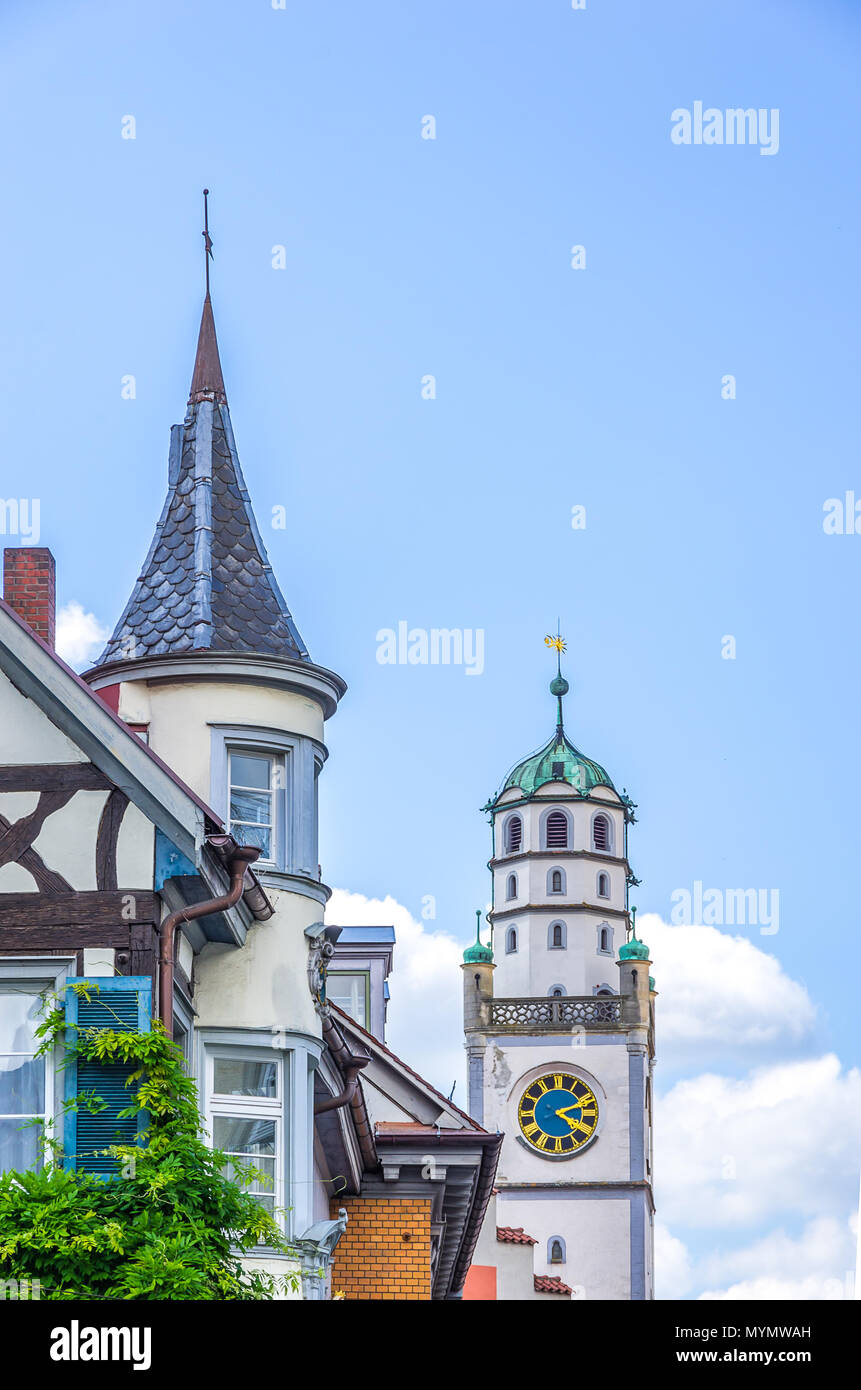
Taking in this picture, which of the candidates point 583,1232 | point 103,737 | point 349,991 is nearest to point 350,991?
point 349,991

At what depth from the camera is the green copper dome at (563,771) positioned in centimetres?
10819

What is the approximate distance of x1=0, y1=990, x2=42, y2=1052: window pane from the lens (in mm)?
14031

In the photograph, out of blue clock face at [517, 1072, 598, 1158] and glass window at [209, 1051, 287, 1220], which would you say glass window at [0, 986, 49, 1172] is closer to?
glass window at [209, 1051, 287, 1220]

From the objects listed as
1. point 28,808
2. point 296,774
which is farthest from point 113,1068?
point 296,774

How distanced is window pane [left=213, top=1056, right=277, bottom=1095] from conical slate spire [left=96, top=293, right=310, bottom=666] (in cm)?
305

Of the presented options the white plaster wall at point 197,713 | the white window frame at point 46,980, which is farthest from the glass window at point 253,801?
the white window frame at point 46,980

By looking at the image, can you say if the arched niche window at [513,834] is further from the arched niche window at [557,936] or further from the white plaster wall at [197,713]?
the white plaster wall at [197,713]

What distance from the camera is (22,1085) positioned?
548 inches

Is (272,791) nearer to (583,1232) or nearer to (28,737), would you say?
(28,737)

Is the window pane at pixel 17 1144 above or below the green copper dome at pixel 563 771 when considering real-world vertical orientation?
below

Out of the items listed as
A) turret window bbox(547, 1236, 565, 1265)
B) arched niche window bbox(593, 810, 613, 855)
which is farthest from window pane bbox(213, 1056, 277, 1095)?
arched niche window bbox(593, 810, 613, 855)

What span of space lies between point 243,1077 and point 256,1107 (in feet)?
0.82

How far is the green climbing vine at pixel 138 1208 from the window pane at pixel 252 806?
3.41m

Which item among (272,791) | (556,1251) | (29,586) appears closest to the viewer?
(29,586)
